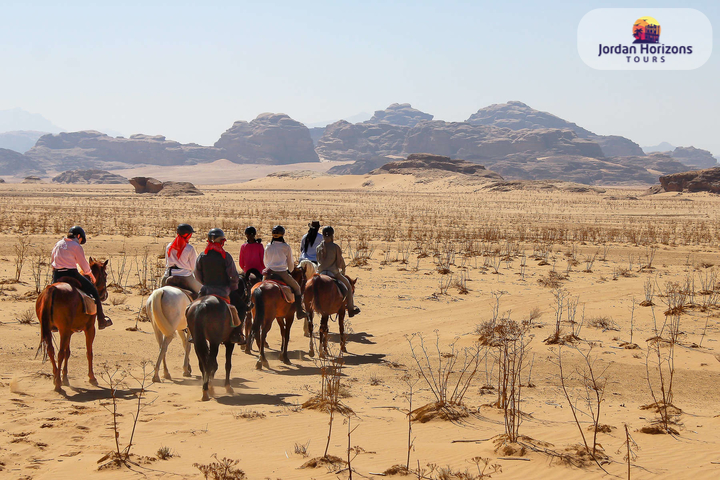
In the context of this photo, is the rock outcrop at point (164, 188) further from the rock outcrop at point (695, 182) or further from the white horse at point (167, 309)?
the white horse at point (167, 309)

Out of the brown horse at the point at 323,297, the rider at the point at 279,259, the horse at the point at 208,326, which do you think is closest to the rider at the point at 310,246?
the brown horse at the point at 323,297

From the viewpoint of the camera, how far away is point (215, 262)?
7879 mm

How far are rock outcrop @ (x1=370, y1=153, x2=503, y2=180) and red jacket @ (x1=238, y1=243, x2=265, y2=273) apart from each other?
109673 mm

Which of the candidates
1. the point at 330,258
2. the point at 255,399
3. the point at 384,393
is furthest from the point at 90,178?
the point at 384,393

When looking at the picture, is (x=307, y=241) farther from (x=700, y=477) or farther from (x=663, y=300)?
(x=663, y=300)

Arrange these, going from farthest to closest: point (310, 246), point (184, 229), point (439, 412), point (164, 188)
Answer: point (164, 188) < point (310, 246) < point (184, 229) < point (439, 412)

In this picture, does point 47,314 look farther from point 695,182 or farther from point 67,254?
point 695,182

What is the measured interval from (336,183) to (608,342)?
4188 inches

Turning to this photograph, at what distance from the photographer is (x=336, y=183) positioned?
116m

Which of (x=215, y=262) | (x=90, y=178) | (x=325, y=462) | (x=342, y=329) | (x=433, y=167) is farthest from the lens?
(x=90, y=178)

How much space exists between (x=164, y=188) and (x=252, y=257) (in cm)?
7860

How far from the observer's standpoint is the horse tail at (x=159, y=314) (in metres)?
8.58

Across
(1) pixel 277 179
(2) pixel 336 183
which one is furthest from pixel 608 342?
(1) pixel 277 179

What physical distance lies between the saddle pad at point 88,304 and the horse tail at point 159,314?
753 millimetres
